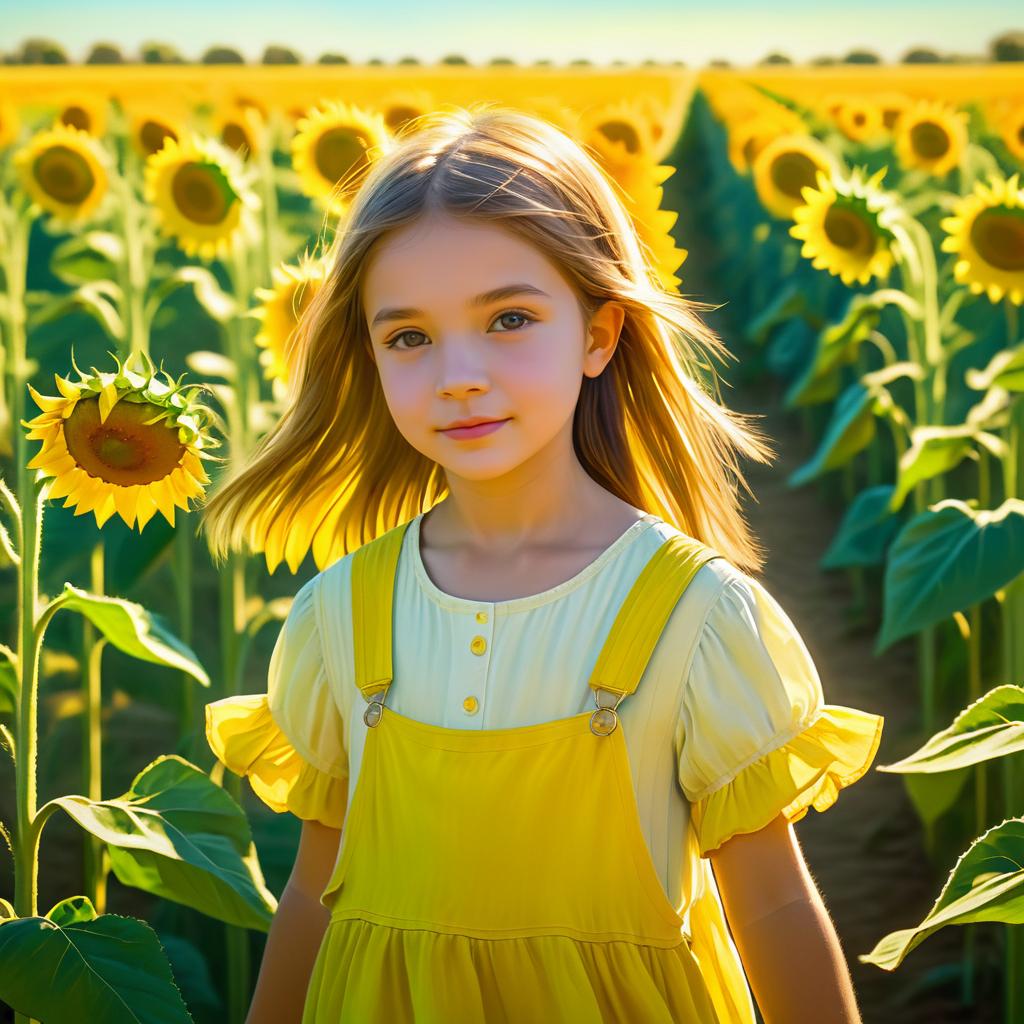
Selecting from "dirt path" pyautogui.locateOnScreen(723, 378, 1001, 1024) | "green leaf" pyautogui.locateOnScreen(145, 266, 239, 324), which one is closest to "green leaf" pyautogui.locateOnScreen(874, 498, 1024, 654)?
"dirt path" pyautogui.locateOnScreen(723, 378, 1001, 1024)

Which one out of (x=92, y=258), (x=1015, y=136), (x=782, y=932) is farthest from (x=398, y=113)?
(x=782, y=932)

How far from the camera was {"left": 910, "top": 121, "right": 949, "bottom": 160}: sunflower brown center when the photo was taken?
603 centimetres

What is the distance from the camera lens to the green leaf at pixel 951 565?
9.23 feet

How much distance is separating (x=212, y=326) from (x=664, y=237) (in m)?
5.16

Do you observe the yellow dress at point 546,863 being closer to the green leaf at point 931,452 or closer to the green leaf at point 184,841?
the green leaf at point 184,841

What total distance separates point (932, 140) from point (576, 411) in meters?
4.66

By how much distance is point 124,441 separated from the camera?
1771mm

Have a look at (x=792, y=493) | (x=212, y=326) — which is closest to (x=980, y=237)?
(x=792, y=493)

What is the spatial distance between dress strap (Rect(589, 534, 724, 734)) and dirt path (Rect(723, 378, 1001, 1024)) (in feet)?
6.26

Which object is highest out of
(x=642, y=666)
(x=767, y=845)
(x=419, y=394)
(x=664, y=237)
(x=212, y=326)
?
(x=212, y=326)

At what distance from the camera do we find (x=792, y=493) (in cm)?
661

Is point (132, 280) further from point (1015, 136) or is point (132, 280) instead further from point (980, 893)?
point (1015, 136)

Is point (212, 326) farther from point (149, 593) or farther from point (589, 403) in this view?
point (589, 403)

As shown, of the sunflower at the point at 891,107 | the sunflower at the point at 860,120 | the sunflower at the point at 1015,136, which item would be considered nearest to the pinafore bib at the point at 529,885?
the sunflower at the point at 1015,136
